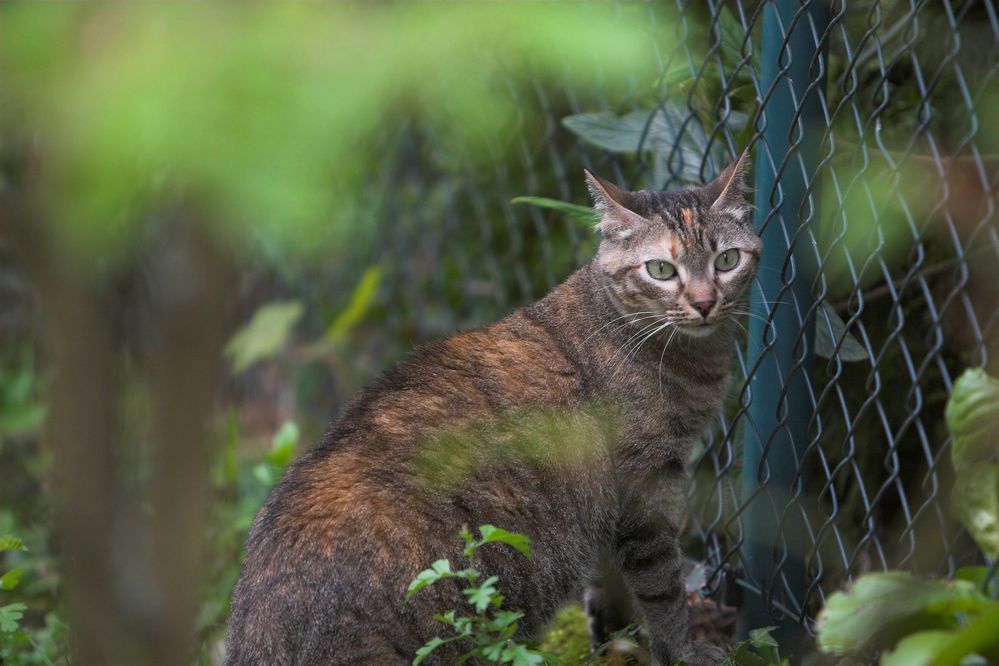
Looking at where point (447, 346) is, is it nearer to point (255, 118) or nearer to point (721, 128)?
point (721, 128)

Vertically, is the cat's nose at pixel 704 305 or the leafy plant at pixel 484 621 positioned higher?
the cat's nose at pixel 704 305

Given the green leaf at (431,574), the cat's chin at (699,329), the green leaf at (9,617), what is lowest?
the green leaf at (431,574)

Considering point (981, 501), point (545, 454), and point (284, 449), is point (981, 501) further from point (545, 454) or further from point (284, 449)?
point (284, 449)

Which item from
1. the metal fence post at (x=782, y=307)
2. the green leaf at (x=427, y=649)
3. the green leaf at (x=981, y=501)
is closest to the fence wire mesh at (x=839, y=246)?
the metal fence post at (x=782, y=307)

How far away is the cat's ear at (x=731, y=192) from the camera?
10.3 feet

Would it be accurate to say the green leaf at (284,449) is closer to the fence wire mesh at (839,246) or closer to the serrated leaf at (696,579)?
the fence wire mesh at (839,246)

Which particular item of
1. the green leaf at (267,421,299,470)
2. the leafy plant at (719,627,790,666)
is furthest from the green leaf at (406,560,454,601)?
the green leaf at (267,421,299,470)

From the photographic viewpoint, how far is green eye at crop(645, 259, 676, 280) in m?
3.23

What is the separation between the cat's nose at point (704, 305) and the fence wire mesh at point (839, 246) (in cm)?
17

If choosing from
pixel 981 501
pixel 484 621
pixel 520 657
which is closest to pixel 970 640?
pixel 981 501

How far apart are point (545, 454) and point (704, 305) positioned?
0.61m

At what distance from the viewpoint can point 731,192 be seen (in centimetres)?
315

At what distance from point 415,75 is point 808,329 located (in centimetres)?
220

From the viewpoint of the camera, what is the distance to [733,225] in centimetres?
317
